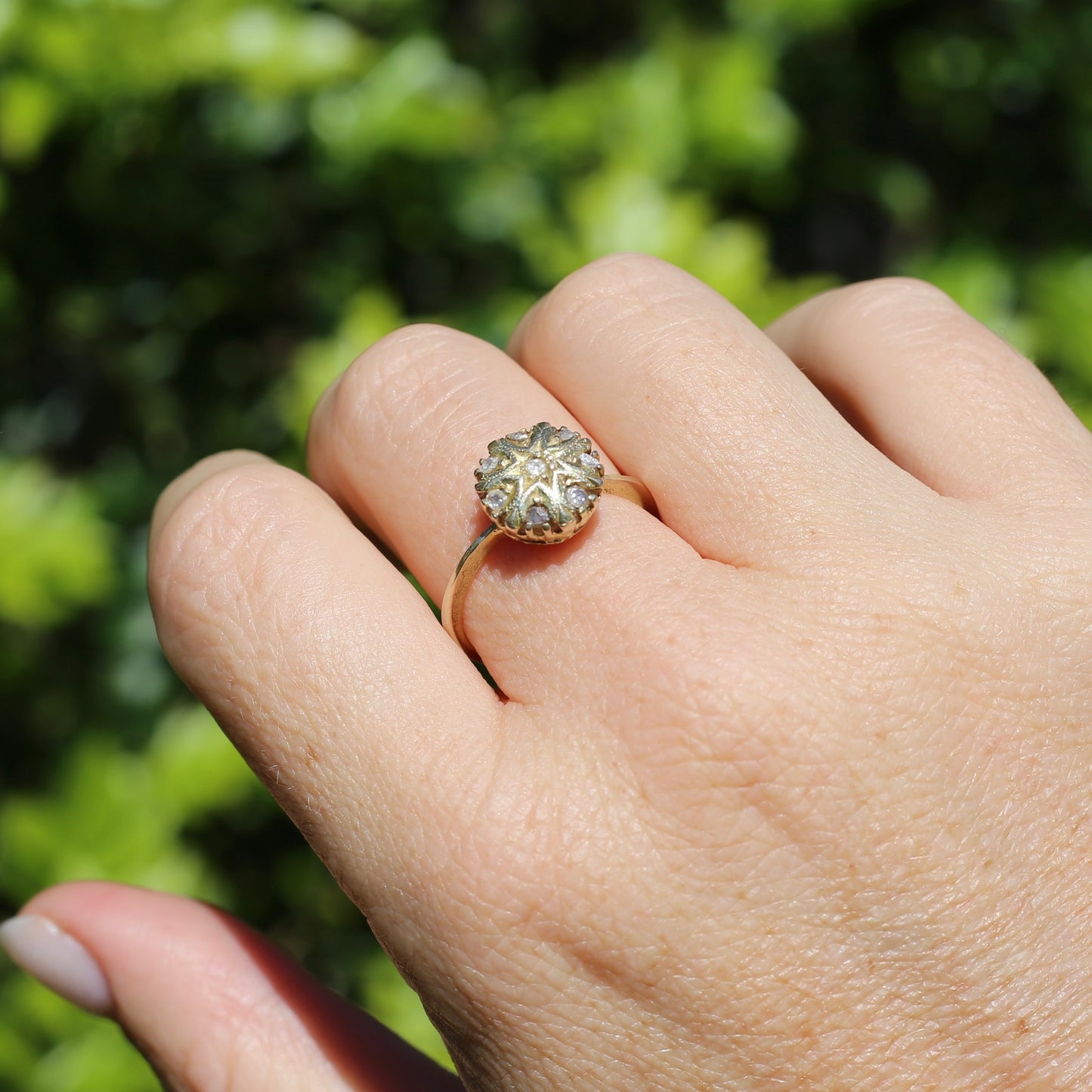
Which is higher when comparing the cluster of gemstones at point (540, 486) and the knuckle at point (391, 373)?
the knuckle at point (391, 373)

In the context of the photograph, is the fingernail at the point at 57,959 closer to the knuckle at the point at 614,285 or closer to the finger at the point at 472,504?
the finger at the point at 472,504

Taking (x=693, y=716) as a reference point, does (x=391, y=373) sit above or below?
above

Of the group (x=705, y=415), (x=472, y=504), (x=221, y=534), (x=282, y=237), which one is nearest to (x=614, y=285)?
(x=705, y=415)

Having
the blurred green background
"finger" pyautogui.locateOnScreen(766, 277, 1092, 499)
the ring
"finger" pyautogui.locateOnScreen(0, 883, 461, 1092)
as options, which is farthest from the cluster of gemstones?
the blurred green background

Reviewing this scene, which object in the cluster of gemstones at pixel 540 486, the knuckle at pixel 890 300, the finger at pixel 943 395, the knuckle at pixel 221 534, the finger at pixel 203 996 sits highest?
the knuckle at pixel 221 534

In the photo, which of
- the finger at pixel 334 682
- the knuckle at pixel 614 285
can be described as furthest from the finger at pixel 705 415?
the finger at pixel 334 682

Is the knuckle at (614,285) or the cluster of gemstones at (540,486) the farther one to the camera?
the knuckle at (614,285)

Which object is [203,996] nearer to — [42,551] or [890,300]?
[42,551]
